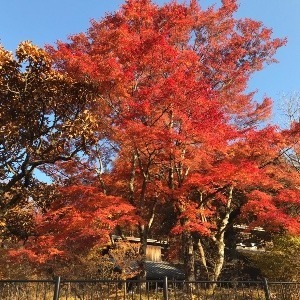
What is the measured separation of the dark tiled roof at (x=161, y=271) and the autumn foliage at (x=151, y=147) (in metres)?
5.73

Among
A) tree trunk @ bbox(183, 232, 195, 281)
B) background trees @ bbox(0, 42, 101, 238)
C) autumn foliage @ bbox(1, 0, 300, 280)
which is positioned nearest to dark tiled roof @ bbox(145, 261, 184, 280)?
autumn foliage @ bbox(1, 0, 300, 280)

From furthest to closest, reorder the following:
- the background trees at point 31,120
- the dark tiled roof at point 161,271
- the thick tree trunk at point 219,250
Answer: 1. the dark tiled roof at point 161,271
2. the thick tree trunk at point 219,250
3. the background trees at point 31,120

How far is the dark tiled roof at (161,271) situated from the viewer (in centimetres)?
2609

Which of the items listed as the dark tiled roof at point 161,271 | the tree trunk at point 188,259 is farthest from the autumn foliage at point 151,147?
the dark tiled roof at point 161,271

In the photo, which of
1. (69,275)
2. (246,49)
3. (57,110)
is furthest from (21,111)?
(246,49)

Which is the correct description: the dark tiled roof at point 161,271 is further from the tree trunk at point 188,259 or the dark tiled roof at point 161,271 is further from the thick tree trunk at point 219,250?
the tree trunk at point 188,259

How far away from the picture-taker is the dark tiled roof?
26.1m

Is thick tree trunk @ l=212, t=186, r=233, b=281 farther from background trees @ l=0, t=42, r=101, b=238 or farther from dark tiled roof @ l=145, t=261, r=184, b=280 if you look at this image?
background trees @ l=0, t=42, r=101, b=238

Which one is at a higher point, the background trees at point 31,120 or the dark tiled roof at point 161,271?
the background trees at point 31,120

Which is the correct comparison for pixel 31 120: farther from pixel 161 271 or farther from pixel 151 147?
pixel 161 271

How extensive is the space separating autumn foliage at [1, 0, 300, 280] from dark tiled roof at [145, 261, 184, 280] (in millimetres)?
5728

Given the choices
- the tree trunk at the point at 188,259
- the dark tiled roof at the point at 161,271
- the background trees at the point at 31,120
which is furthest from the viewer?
the dark tiled roof at the point at 161,271

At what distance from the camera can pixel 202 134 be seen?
15648 mm

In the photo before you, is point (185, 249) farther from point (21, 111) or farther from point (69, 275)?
point (21, 111)
